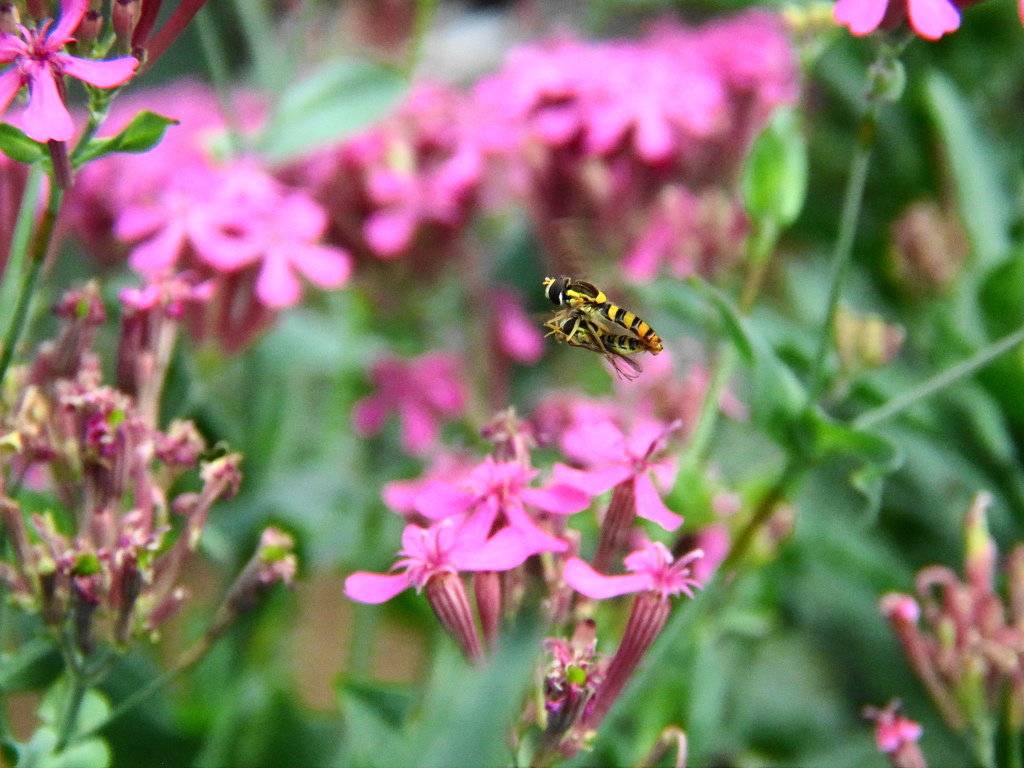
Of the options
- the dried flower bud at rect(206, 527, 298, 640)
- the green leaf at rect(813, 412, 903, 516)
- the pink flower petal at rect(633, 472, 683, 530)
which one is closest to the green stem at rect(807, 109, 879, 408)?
the green leaf at rect(813, 412, 903, 516)

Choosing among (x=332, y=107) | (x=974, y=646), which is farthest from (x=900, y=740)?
(x=332, y=107)

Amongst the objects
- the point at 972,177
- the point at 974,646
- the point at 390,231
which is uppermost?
the point at 972,177

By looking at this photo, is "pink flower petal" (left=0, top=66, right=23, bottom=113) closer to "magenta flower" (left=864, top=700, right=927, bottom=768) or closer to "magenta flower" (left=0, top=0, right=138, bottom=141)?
"magenta flower" (left=0, top=0, right=138, bottom=141)

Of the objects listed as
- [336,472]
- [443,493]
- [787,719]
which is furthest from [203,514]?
[787,719]

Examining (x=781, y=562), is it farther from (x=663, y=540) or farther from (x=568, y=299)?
(x=568, y=299)

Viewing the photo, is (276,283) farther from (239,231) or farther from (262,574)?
(262,574)

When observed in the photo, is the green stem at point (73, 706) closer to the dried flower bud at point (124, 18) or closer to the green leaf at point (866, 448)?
the dried flower bud at point (124, 18)
